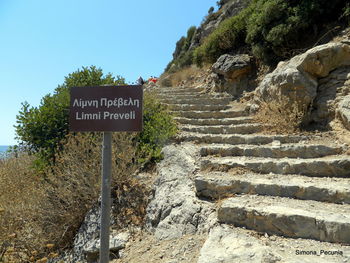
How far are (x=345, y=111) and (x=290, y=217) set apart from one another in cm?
239

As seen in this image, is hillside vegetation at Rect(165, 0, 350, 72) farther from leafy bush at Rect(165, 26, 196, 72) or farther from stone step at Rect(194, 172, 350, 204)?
leafy bush at Rect(165, 26, 196, 72)

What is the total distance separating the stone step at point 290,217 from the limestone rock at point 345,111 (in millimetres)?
1740

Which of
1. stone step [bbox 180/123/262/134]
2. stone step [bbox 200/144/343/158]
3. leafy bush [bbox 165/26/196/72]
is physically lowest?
stone step [bbox 200/144/343/158]

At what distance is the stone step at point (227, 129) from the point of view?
478cm

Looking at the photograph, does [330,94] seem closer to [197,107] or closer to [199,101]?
[197,107]

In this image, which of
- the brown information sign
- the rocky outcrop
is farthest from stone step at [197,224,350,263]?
the rocky outcrop

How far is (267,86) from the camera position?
4.96m

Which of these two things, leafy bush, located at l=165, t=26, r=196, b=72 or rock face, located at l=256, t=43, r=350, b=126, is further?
leafy bush, located at l=165, t=26, r=196, b=72

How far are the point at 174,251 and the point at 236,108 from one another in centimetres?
435

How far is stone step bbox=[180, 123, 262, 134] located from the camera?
478 cm

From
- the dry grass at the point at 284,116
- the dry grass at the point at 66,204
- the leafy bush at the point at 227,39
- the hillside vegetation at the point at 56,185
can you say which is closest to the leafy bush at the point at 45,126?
the hillside vegetation at the point at 56,185

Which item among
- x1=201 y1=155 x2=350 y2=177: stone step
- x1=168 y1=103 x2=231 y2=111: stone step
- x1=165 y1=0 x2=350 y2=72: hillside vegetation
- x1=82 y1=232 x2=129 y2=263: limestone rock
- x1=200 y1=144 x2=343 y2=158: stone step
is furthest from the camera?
x1=168 y1=103 x2=231 y2=111: stone step

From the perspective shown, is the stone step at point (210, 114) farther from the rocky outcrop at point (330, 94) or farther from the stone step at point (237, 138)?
the rocky outcrop at point (330, 94)

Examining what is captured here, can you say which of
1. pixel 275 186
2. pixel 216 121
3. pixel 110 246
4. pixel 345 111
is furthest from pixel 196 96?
pixel 110 246
